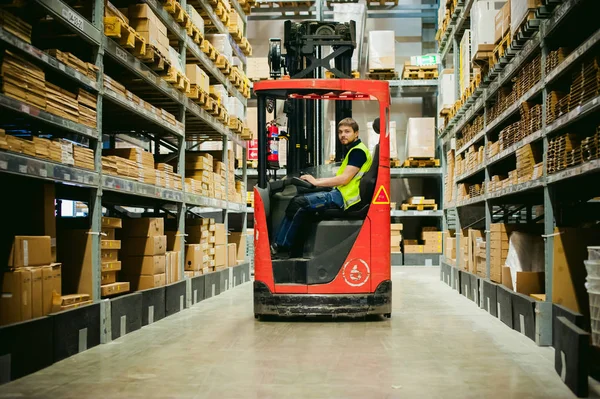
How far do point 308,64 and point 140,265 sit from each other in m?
3.43

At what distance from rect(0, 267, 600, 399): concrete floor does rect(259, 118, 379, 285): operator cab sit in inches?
23.1

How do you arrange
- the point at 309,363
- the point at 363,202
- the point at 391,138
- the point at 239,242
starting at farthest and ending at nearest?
the point at 391,138 < the point at 239,242 < the point at 363,202 < the point at 309,363

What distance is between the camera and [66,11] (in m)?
5.37

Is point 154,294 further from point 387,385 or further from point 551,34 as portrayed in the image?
point 551,34

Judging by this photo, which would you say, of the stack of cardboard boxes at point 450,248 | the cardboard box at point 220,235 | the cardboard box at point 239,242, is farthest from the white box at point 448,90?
the cardboard box at point 220,235

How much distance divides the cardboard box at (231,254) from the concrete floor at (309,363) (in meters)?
4.02

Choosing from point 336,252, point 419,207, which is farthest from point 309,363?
point 419,207

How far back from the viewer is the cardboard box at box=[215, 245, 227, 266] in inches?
428

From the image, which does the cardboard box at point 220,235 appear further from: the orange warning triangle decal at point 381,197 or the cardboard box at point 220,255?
the orange warning triangle decal at point 381,197

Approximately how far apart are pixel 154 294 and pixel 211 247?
317cm

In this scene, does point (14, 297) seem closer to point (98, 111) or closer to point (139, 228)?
point (98, 111)

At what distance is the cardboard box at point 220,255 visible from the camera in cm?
1086

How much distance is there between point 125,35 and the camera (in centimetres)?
652

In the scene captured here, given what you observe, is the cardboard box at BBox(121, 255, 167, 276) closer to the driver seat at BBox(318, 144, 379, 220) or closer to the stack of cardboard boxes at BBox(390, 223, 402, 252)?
the driver seat at BBox(318, 144, 379, 220)
